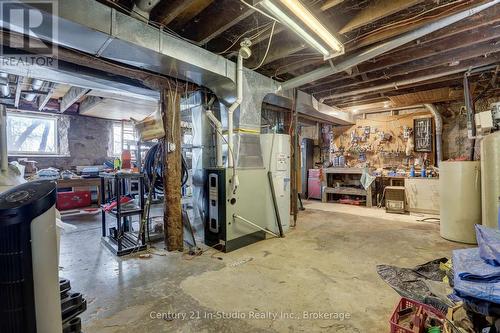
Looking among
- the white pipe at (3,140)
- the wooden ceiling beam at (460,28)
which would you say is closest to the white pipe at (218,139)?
the wooden ceiling beam at (460,28)

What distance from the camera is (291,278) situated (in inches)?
96.6

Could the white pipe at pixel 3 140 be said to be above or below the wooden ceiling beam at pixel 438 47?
below

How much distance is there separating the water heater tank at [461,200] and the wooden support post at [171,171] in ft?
13.1

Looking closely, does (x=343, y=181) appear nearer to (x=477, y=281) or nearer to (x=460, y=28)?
(x=460, y=28)

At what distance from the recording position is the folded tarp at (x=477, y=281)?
1.12m

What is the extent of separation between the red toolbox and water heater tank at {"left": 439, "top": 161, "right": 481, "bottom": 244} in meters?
7.59

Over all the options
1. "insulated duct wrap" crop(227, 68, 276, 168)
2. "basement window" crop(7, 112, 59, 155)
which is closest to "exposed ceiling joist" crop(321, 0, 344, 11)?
"insulated duct wrap" crop(227, 68, 276, 168)

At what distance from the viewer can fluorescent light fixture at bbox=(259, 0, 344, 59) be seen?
1.95 m

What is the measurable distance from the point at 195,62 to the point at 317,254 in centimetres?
279

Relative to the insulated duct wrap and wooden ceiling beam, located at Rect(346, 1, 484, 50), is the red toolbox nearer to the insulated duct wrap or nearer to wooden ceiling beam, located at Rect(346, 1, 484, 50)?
the insulated duct wrap

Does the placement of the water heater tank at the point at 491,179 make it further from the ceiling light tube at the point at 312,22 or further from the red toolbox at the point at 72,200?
the red toolbox at the point at 72,200

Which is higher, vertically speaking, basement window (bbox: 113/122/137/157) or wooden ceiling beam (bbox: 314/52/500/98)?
wooden ceiling beam (bbox: 314/52/500/98)

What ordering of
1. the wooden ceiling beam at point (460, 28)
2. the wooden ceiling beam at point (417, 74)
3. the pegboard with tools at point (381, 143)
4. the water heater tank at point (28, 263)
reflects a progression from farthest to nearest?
the pegboard with tools at point (381, 143) → the wooden ceiling beam at point (417, 74) → the wooden ceiling beam at point (460, 28) → the water heater tank at point (28, 263)

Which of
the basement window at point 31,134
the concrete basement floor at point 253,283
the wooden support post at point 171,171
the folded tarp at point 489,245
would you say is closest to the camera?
the folded tarp at point 489,245
